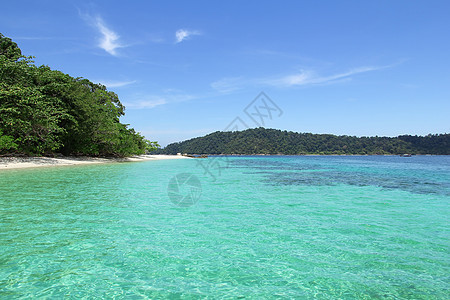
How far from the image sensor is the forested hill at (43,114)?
28.4 metres

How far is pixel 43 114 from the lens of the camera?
30.6 m

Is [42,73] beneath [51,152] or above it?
above

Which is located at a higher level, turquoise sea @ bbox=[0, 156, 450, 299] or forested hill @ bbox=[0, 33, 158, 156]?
forested hill @ bbox=[0, 33, 158, 156]

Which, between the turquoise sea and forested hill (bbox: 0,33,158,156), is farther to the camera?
forested hill (bbox: 0,33,158,156)

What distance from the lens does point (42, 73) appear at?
34938mm

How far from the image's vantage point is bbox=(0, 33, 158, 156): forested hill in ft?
93.1

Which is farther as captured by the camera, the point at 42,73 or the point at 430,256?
the point at 42,73

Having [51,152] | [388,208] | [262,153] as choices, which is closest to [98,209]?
[388,208]

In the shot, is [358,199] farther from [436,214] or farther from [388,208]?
[436,214]

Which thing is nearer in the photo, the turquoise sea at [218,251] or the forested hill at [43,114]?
the turquoise sea at [218,251]

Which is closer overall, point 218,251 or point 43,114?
point 218,251

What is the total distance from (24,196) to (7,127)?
73.7ft

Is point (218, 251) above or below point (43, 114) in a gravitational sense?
below

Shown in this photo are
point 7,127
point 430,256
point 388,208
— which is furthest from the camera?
point 7,127
